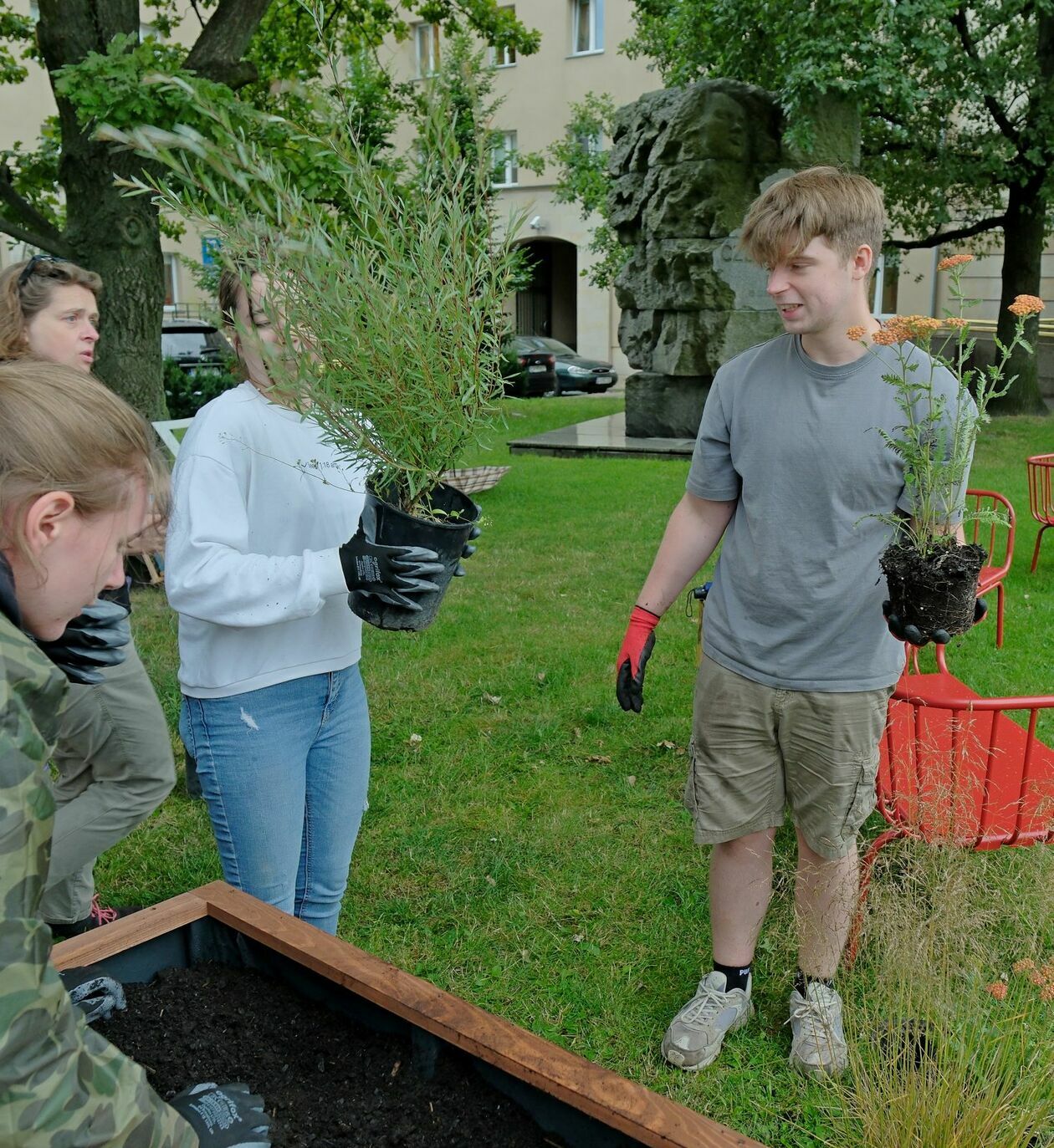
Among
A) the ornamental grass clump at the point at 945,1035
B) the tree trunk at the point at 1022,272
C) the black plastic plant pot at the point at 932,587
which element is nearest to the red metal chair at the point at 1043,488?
the black plastic plant pot at the point at 932,587

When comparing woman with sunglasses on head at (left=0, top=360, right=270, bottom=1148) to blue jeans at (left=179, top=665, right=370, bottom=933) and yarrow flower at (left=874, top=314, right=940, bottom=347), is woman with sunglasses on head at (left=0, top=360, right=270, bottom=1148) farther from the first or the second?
yarrow flower at (left=874, top=314, right=940, bottom=347)

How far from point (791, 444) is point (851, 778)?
0.76 meters

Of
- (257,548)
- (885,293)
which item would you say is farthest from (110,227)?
(885,293)

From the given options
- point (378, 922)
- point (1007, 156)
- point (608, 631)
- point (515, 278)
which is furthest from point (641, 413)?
point (515, 278)

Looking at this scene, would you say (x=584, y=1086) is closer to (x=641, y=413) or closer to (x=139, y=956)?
(x=139, y=956)

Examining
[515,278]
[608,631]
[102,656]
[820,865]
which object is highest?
[515,278]

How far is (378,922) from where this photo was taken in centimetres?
326

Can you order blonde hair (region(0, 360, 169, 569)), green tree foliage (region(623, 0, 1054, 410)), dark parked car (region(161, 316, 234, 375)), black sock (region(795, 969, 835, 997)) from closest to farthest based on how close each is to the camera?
1. blonde hair (region(0, 360, 169, 569))
2. black sock (region(795, 969, 835, 997))
3. green tree foliage (region(623, 0, 1054, 410))
4. dark parked car (region(161, 316, 234, 375))

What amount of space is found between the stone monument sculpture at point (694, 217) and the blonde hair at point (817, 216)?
9138 mm

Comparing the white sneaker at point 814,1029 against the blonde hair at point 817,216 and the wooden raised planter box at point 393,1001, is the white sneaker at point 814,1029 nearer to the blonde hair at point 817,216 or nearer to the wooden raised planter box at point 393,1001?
the wooden raised planter box at point 393,1001

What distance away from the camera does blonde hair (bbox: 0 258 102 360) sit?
2.79m

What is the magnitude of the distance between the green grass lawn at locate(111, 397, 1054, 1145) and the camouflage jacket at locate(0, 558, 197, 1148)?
1.02 metres

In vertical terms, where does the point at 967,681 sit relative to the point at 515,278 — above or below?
below

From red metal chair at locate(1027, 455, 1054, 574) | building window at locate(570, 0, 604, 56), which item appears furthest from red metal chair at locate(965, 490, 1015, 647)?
building window at locate(570, 0, 604, 56)
